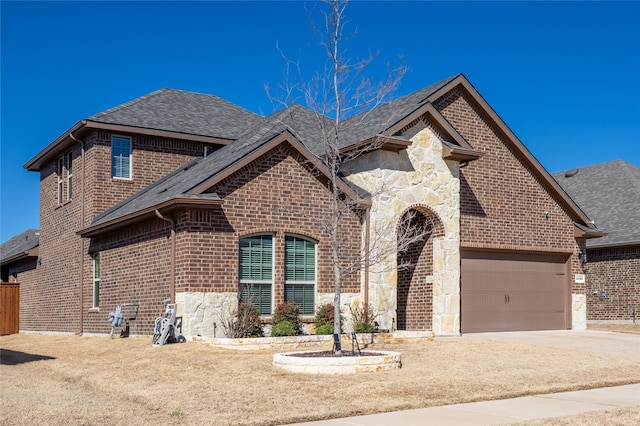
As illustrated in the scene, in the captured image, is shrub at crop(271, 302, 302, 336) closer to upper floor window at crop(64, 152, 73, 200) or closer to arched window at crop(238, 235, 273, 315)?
arched window at crop(238, 235, 273, 315)

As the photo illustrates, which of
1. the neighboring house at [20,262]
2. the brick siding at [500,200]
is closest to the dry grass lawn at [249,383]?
the brick siding at [500,200]

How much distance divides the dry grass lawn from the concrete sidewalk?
28cm

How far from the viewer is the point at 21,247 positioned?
32531 millimetres

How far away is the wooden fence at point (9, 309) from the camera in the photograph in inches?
1161

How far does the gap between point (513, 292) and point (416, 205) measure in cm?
501

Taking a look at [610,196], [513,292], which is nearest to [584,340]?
[513,292]

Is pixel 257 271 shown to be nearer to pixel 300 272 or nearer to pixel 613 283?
pixel 300 272

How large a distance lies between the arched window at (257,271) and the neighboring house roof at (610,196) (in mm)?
15368

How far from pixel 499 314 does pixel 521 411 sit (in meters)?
13.1

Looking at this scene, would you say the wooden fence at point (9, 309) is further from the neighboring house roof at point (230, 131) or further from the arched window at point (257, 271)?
the arched window at point (257, 271)

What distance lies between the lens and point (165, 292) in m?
18.0

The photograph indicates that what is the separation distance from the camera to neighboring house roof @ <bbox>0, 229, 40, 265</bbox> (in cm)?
2870

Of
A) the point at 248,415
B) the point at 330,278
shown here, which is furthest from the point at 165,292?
the point at 248,415

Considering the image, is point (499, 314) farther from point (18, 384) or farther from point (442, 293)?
point (18, 384)
